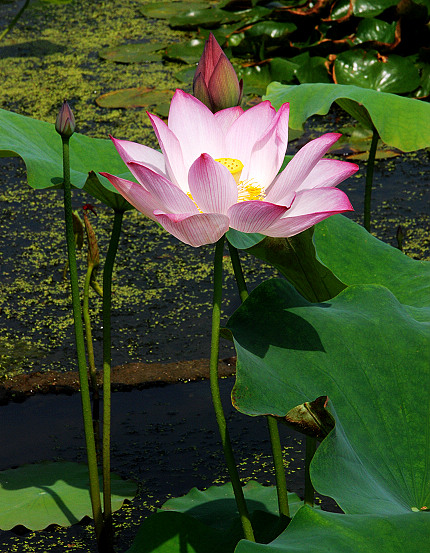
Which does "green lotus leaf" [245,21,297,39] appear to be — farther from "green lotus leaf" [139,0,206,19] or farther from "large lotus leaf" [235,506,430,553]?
"large lotus leaf" [235,506,430,553]

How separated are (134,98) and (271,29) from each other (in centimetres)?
80

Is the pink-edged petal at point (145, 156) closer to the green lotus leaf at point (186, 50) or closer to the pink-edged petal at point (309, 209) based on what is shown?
the pink-edged petal at point (309, 209)

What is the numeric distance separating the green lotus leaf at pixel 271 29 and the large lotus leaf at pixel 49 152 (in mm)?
2423

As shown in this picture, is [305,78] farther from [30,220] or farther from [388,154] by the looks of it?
[30,220]

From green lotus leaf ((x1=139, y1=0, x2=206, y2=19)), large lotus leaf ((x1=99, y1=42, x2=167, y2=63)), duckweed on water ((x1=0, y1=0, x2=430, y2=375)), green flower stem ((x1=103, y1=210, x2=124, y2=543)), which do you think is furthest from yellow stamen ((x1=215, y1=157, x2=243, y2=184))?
green lotus leaf ((x1=139, y1=0, x2=206, y2=19))

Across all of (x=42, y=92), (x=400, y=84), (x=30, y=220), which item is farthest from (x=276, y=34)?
(x=30, y=220)

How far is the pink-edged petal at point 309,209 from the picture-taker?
613 millimetres

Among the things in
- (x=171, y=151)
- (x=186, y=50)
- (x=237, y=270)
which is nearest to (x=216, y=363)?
(x=237, y=270)

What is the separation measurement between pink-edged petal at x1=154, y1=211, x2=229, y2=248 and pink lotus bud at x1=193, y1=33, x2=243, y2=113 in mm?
190

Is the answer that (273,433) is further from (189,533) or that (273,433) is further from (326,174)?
(326,174)

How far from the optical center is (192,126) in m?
0.73

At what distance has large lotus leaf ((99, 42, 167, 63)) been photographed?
11.5ft

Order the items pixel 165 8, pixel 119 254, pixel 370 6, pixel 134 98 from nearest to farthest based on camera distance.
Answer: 1. pixel 119 254
2. pixel 134 98
3. pixel 370 6
4. pixel 165 8

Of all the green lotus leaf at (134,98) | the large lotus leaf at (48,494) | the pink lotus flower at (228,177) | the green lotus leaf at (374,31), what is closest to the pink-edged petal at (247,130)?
the pink lotus flower at (228,177)
